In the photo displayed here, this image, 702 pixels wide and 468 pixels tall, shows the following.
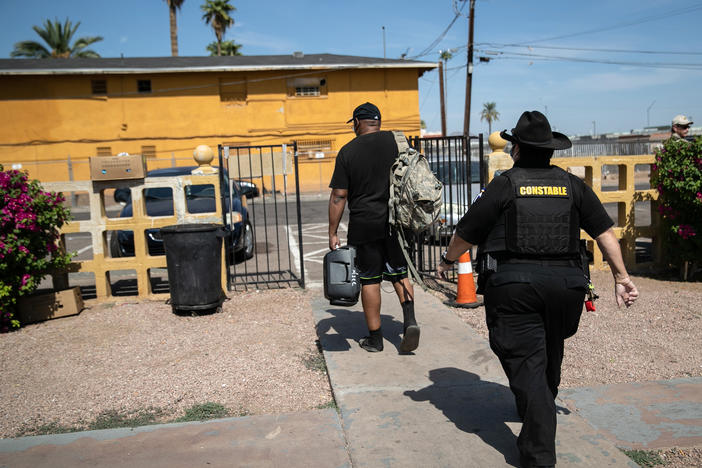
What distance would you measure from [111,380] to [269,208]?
16390 millimetres

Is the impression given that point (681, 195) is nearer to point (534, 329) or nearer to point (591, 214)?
point (591, 214)

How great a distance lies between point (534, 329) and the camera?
2.88 m

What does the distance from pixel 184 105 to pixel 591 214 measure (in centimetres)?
2791

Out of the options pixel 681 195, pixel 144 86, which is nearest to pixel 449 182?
pixel 681 195

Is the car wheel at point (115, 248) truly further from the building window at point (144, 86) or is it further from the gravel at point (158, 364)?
the building window at point (144, 86)

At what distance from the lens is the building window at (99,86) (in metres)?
28.0

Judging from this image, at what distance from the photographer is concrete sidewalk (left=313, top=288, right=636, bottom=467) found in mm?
3152

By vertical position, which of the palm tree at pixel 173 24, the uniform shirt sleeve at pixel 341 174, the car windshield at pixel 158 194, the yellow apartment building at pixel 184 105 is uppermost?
the palm tree at pixel 173 24

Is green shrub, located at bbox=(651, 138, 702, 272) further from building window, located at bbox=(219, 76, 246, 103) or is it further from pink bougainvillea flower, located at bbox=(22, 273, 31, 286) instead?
building window, located at bbox=(219, 76, 246, 103)

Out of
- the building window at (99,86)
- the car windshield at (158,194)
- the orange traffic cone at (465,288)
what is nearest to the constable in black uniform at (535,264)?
the orange traffic cone at (465,288)

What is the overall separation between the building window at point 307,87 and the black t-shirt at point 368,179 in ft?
85.3

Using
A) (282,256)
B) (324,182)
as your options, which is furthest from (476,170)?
(324,182)

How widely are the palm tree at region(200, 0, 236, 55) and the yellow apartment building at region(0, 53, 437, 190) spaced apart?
14.7 meters

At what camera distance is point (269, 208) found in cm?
2084
